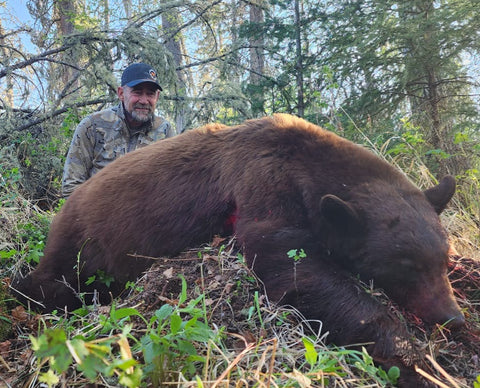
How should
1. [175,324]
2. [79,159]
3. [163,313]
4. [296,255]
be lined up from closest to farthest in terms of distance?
[175,324] → [163,313] → [296,255] → [79,159]

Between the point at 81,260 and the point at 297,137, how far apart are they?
212 cm

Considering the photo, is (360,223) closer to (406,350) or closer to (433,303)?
(433,303)

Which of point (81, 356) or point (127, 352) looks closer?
point (81, 356)

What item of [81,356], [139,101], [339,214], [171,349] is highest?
[139,101]

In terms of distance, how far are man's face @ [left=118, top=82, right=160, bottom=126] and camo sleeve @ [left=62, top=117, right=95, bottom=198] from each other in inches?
24.9

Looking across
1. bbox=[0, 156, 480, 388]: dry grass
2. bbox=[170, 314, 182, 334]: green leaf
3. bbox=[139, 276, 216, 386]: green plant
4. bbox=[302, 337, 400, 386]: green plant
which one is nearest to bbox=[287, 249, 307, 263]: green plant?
bbox=[0, 156, 480, 388]: dry grass

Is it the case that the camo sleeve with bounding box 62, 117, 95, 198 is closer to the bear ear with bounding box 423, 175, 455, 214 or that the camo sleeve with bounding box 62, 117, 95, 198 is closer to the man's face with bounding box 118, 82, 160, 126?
the man's face with bounding box 118, 82, 160, 126

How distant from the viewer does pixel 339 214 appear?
2770 mm

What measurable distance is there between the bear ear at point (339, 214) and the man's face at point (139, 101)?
440 centimetres

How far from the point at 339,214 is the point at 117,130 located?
15.3 feet

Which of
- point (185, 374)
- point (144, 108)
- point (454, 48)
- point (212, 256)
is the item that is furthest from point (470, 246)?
point (454, 48)

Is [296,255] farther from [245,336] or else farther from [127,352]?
[127,352]

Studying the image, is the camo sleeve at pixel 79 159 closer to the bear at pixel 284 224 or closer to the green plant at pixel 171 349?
the bear at pixel 284 224

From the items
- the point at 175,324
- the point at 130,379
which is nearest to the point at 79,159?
the point at 175,324
